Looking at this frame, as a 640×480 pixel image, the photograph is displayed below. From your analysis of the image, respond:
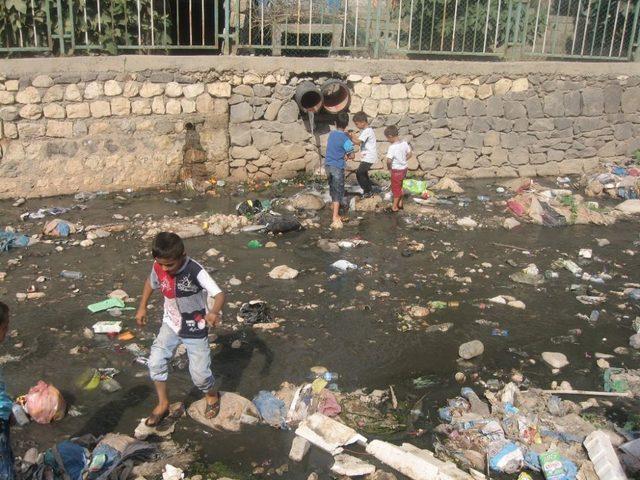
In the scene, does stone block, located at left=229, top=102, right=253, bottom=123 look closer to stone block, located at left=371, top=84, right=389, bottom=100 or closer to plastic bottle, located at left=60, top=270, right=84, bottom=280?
stone block, located at left=371, top=84, right=389, bottom=100

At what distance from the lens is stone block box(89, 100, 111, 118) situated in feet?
27.1

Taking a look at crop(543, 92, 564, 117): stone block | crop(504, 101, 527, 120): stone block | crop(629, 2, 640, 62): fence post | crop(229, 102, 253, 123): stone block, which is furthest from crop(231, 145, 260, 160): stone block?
crop(629, 2, 640, 62): fence post

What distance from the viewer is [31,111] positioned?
26.2ft

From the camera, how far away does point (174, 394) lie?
13.8 ft

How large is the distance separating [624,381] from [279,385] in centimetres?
249

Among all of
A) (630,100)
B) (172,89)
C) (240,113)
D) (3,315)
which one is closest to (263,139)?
(240,113)

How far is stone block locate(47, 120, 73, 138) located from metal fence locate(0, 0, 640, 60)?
96cm

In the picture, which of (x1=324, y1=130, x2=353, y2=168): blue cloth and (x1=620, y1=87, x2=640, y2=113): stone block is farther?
(x1=620, y1=87, x2=640, y2=113): stone block

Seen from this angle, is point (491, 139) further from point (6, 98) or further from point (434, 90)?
point (6, 98)

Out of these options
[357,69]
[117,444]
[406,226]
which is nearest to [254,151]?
[357,69]

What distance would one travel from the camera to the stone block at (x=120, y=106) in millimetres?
8367

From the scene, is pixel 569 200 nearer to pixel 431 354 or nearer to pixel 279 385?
pixel 431 354

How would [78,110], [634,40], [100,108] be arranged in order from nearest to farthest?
1. [78,110]
2. [100,108]
3. [634,40]

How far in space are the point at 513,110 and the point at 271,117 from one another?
400 cm
